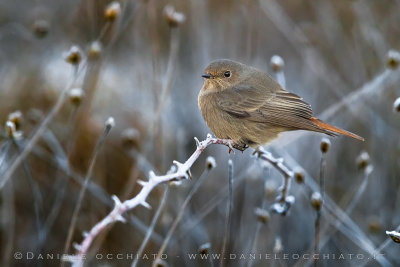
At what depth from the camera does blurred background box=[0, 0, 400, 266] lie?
4.12 metres

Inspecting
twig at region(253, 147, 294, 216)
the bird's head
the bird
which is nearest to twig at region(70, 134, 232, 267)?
twig at region(253, 147, 294, 216)

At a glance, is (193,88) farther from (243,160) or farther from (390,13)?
(390,13)

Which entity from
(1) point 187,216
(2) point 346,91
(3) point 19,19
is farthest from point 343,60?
(3) point 19,19

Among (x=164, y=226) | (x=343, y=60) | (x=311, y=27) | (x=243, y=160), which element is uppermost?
(x=311, y=27)

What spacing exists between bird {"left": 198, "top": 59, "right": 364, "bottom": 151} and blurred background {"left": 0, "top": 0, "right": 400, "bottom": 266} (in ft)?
0.92

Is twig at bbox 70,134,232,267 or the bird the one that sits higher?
the bird

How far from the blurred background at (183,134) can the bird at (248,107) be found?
11.1 inches

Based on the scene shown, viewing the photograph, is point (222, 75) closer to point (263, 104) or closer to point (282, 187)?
point (263, 104)

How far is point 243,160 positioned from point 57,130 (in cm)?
185

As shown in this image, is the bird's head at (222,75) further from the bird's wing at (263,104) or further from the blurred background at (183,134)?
the blurred background at (183,134)

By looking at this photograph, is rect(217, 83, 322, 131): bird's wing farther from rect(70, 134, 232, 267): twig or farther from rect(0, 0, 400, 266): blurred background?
rect(70, 134, 232, 267): twig

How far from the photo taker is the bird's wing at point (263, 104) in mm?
3418

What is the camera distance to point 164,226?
13.5ft

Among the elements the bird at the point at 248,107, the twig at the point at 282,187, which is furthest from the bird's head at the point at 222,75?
the twig at the point at 282,187
